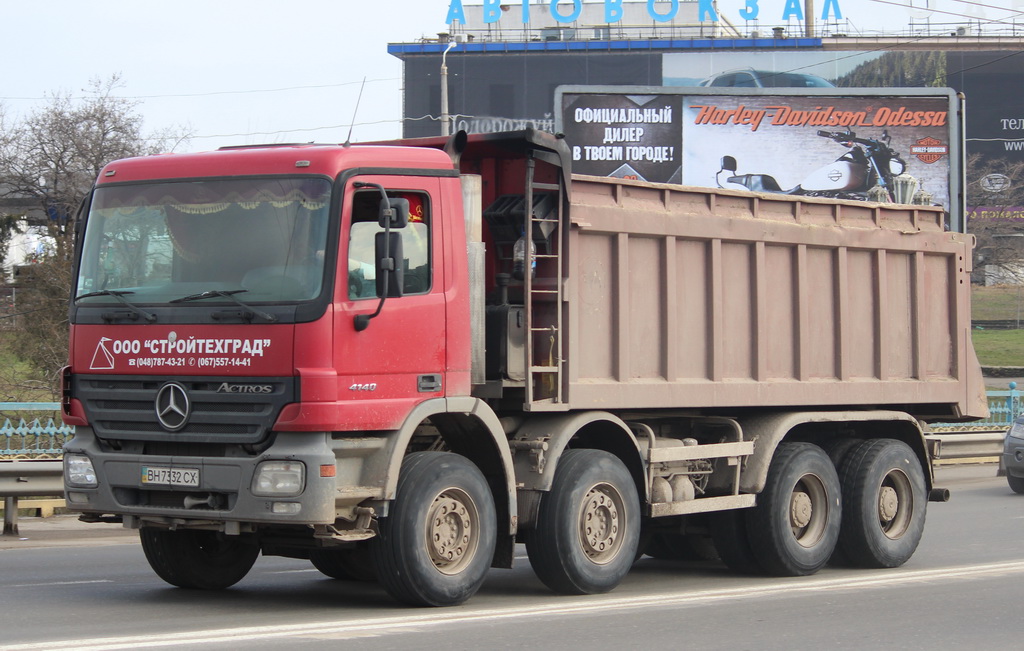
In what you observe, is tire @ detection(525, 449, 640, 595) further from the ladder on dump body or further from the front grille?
the front grille

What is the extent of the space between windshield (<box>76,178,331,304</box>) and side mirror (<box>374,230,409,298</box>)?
320mm

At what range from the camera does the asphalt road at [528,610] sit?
7.04 meters

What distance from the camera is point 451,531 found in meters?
8.13

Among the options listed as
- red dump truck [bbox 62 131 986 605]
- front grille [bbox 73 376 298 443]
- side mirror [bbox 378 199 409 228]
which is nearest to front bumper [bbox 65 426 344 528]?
red dump truck [bbox 62 131 986 605]

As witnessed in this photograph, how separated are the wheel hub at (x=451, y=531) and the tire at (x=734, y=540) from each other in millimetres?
2987

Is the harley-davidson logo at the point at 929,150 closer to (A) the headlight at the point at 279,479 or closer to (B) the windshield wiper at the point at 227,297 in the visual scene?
(B) the windshield wiper at the point at 227,297

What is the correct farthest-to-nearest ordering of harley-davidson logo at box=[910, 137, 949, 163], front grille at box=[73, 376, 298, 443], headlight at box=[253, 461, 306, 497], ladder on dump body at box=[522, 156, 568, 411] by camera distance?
harley-davidson logo at box=[910, 137, 949, 163], ladder on dump body at box=[522, 156, 568, 411], front grille at box=[73, 376, 298, 443], headlight at box=[253, 461, 306, 497]

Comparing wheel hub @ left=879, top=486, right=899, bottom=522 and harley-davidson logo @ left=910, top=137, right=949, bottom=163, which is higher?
harley-davidson logo @ left=910, top=137, right=949, bottom=163

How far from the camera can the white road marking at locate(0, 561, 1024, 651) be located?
264 inches

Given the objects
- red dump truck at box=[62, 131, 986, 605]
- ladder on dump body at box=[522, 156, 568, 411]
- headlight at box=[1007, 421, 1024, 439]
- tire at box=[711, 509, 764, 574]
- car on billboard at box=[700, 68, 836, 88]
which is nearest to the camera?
red dump truck at box=[62, 131, 986, 605]

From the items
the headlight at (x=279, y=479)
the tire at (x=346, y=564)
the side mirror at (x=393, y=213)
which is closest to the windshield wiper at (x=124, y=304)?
the headlight at (x=279, y=479)

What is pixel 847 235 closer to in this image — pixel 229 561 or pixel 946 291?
pixel 946 291

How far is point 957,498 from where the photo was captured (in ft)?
56.3

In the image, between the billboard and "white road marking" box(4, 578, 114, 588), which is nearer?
"white road marking" box(4, 578, 114, 588)
